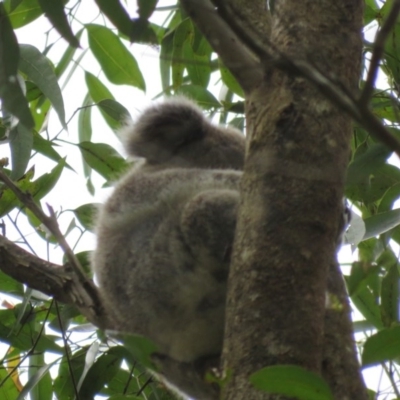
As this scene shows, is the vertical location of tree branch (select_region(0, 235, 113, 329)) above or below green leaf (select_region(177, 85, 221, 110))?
below

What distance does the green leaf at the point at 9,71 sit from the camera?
147 centimetres

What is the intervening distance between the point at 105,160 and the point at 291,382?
1.62 metres

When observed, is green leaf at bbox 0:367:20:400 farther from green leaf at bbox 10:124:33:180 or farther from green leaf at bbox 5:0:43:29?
green leaf at bbox 5:0:43:29

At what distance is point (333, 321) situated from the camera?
149 centimetres

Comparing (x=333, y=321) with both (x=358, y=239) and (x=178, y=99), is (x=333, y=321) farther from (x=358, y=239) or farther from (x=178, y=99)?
(x=178, y=99)

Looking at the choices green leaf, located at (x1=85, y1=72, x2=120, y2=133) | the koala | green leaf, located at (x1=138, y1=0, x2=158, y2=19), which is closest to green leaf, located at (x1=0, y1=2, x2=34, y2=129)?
green leaf, located at (x1=138, y1=0, x2=158, y2=19)

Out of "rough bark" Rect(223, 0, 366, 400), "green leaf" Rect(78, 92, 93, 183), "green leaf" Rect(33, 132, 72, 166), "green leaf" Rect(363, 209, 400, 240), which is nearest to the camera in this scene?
"rough bark" Rect(223, 0, 366, 400)

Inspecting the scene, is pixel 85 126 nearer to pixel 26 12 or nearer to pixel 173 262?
pixel 26 12

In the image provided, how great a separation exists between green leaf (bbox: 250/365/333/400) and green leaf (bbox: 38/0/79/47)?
0.74m

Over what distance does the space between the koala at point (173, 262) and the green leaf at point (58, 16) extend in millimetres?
584

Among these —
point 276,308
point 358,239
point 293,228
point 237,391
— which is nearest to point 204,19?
point 293,228

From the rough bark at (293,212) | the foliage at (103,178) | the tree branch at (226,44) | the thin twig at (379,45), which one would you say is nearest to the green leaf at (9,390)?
the foliage at (103,178)

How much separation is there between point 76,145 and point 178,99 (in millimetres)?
404

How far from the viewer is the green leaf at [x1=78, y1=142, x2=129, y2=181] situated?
2.52 meters
